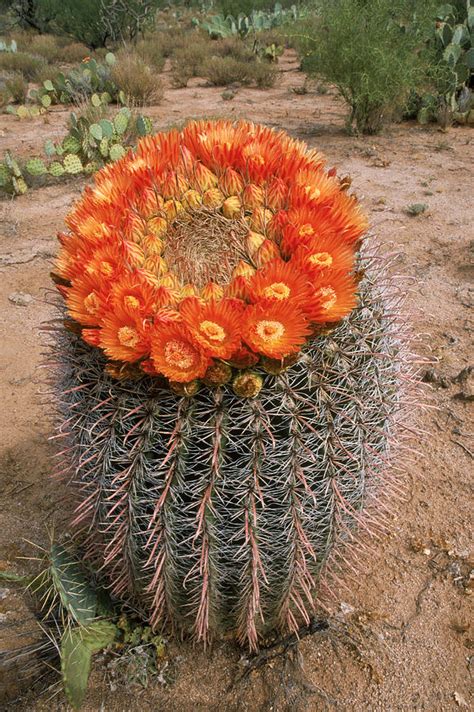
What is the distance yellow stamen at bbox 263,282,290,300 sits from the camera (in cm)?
139

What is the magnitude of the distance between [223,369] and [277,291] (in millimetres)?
232

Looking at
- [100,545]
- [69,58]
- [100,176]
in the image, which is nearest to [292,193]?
[100,176]

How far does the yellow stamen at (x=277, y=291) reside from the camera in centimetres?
139

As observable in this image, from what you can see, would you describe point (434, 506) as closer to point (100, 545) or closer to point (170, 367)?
point (100, 545)

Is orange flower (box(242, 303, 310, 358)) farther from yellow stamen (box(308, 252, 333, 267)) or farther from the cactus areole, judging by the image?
yellow stamen (box(308, 252, 333, 267))

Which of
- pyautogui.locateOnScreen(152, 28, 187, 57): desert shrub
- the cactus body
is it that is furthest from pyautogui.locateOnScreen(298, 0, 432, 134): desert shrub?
pyautogui.locateOnScreen(152, 28, 187, 57): desert shrub

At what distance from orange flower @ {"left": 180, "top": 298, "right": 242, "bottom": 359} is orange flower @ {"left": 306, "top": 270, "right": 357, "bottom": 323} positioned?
0.20 m

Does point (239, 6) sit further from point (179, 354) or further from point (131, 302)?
point (179, 354)

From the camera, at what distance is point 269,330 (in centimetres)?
137

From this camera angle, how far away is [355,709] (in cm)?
192

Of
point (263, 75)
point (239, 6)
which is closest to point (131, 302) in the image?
point (263, 75)

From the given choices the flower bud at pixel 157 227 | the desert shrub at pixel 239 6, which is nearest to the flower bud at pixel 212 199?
the flower bud at pixel 157 227

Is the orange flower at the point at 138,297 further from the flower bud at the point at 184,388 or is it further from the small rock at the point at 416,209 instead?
the small rock at the point at 416,209

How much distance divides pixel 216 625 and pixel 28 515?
3.99 ft
